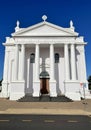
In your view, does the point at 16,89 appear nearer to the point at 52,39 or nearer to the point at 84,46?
the point at 52,39

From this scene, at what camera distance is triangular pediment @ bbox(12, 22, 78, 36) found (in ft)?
96.2

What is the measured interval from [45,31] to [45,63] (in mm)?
5867

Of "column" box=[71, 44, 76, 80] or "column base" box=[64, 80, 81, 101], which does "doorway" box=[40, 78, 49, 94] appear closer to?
"column base" box=[64, 80, 81, 101]

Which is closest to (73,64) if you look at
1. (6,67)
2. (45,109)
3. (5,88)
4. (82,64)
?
(82,64)

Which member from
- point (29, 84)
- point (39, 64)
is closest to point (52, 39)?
point (39, 64)

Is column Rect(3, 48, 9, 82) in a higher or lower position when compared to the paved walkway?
higher

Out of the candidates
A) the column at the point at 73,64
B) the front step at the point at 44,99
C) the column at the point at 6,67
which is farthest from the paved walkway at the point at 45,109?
the column at the point at 6,67

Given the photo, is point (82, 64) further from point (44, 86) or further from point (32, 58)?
point (32, 58)

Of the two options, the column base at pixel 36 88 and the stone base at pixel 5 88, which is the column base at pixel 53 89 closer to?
the column base at pixel 36 88

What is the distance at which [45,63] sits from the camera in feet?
100

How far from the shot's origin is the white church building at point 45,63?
27047 millimetres

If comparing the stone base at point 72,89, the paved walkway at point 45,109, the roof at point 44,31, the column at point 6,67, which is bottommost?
the paved walkway at point 45,109

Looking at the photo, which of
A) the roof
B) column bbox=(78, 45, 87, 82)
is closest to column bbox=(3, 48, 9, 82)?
the roof

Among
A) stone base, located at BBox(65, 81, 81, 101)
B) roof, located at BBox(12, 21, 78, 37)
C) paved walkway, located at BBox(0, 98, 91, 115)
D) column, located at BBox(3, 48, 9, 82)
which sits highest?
roof, located at BBox(12, 21, 78, 37)
